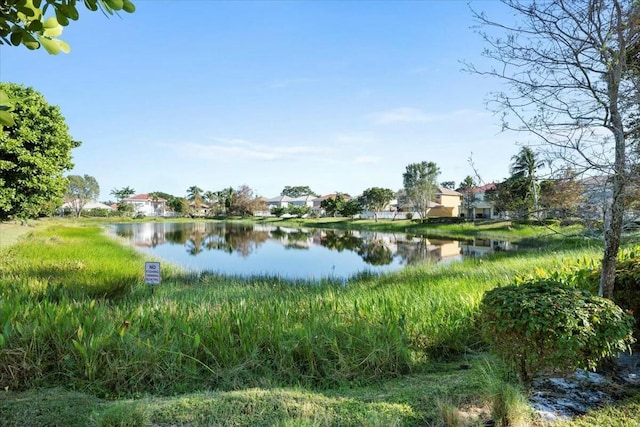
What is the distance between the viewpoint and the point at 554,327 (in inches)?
110

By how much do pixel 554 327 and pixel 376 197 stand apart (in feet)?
172

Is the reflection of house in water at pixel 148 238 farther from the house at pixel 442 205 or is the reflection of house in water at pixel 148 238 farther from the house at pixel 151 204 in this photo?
the house at pixel 151 204

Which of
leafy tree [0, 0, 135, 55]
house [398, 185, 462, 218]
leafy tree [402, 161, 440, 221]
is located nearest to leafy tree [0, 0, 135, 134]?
leafy tree [0, 0, 135, 55]

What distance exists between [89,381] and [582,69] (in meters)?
5.83

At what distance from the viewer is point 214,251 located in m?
23.6

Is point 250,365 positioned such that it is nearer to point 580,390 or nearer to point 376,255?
point 580,390

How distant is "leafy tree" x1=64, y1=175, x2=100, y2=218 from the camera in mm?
66750

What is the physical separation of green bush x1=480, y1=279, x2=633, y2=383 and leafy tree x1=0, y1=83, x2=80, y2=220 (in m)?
16.1

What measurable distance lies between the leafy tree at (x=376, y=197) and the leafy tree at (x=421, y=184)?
8.79 ft

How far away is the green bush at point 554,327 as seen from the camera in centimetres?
281

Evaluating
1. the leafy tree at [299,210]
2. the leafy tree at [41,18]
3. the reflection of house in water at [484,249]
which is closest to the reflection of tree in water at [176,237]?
the reflection of house in water at [484,249]

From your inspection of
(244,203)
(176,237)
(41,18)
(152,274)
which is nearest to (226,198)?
(244,203)

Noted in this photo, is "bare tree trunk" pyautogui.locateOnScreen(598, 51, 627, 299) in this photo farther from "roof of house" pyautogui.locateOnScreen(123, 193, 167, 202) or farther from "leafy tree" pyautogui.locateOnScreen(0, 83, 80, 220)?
"roof of house" pyautogui.locateOnScreen(123, 193, 167, 202)

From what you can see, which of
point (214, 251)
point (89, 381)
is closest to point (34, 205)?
point (214, 251)
